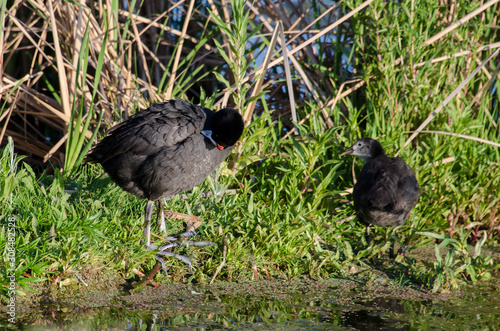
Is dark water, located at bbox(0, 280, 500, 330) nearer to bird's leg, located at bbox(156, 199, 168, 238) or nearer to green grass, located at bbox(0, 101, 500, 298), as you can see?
green grass, located at bbox(0, 101, 500, 298)

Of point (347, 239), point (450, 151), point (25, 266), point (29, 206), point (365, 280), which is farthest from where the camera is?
point (450, 151)

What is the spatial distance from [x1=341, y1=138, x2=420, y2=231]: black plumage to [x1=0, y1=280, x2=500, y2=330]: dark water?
28.5 inches

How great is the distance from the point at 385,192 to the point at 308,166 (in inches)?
24.8

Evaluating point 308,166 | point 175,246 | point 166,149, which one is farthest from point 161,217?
point 308,166

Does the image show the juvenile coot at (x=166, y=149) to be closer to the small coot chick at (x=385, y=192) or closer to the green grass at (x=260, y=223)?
the green grass at (x=260, y=223)

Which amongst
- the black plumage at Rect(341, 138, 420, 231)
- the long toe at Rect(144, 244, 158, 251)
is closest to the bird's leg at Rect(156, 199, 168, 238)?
the long toe at Rect(144, 244, 158, 251)

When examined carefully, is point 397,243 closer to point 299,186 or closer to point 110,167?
point 299,186

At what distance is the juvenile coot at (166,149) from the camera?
11.3 feet

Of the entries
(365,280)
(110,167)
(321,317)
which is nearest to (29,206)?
(110,167)

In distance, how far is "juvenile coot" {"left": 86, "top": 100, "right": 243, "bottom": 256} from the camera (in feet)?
11.3

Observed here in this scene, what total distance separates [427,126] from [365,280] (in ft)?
5.47

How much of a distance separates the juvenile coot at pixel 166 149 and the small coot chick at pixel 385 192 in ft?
3.54

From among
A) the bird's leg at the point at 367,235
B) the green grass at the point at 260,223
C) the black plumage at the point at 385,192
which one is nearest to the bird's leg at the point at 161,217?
the green grass at the point at 260,223

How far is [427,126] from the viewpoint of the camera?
4625 millimetres
